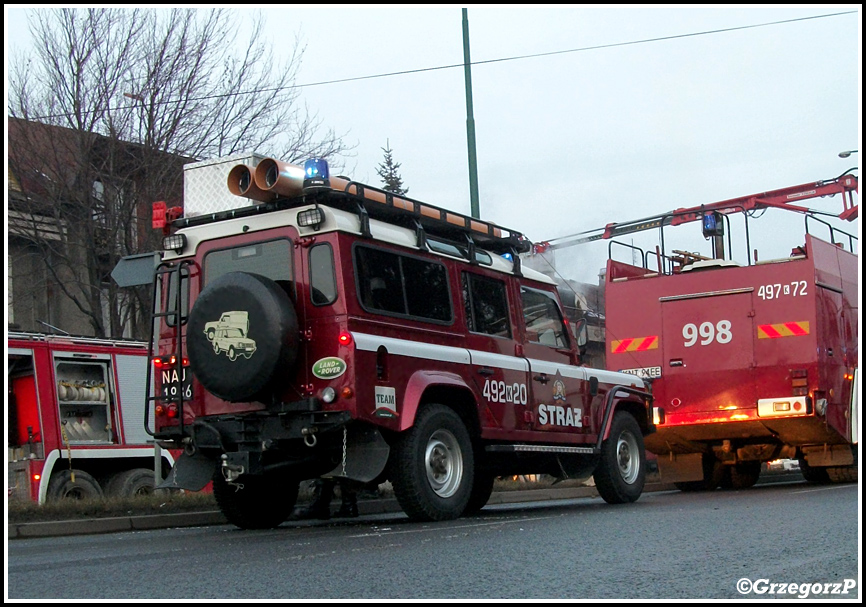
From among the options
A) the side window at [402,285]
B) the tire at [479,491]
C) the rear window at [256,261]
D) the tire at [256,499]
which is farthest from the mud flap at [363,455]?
the tire at [479,491]

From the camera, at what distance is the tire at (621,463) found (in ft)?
40.6

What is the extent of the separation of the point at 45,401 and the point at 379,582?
10.5m

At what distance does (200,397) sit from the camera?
9875 millimetres

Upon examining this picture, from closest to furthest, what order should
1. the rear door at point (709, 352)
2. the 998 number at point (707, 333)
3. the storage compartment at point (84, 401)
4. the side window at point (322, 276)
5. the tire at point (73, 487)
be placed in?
the side window at point (322, 276) < the tire at point (73, 487) < the rear door at point (709, 352) < the 998 number at point (707, 333) < the storage compartment at point (84, 401)

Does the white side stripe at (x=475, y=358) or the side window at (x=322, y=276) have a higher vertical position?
the side window at (x=322, y=276)

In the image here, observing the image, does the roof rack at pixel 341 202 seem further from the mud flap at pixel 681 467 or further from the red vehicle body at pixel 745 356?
the mud flap at pixel 681 467

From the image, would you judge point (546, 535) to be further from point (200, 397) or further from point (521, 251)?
point (521, 251)

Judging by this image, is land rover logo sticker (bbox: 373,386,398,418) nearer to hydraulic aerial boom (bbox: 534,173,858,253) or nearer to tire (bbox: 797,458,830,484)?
tire (bbox: 797,458,830,484)

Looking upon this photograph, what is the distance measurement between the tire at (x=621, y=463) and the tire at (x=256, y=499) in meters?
3.62

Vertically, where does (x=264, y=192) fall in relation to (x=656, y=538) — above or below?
above

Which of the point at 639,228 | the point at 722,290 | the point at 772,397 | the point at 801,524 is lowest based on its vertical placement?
the point at 801,524

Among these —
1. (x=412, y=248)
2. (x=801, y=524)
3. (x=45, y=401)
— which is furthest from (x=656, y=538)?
(x=45, y=401)

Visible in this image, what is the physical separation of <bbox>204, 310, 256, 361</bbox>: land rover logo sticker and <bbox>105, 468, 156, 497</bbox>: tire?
6.94 m
